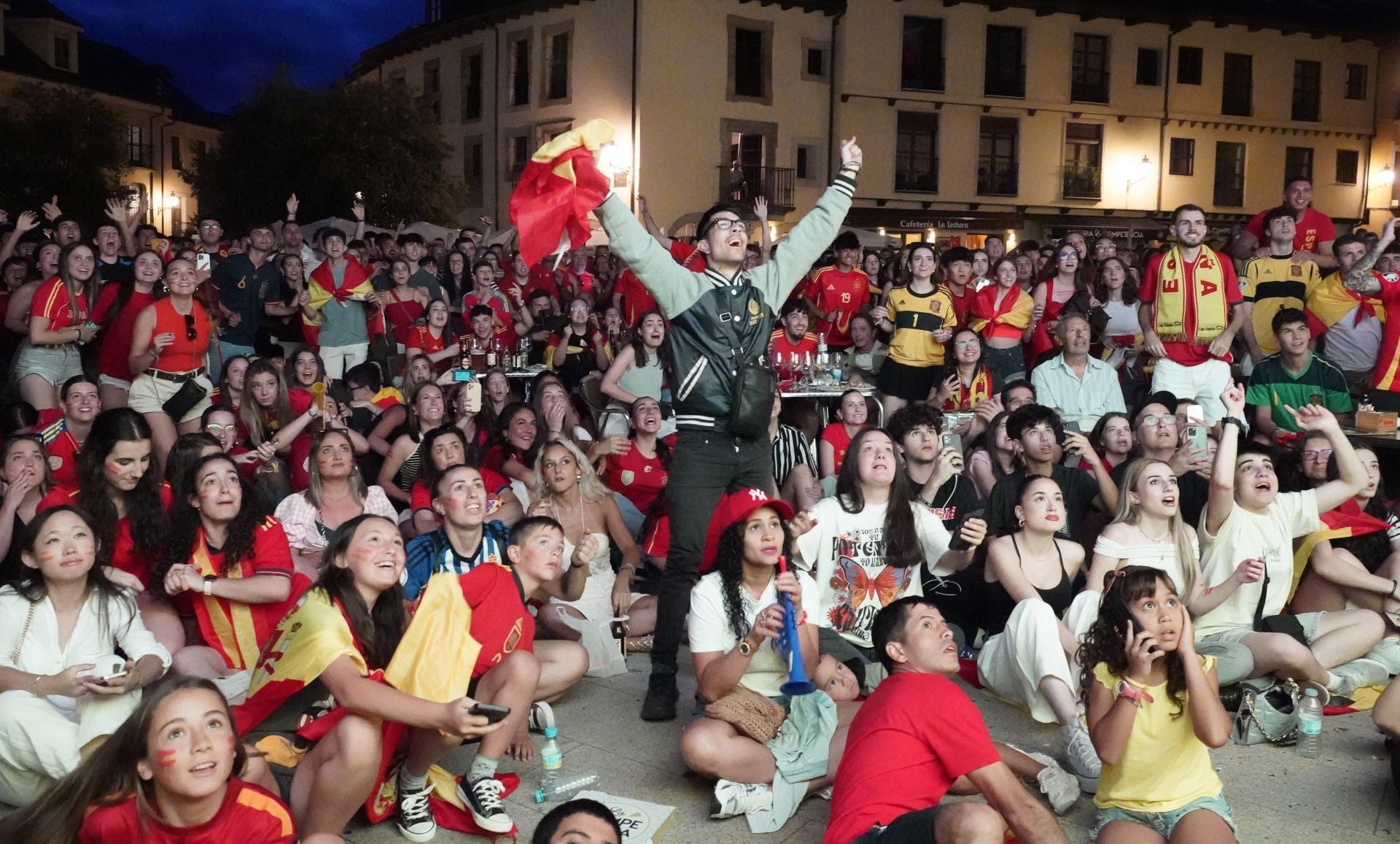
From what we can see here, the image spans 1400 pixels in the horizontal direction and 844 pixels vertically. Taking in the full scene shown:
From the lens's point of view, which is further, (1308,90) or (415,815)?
(1308,90)

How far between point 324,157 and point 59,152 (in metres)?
6.47

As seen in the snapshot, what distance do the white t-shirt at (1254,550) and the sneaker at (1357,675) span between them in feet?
1.16

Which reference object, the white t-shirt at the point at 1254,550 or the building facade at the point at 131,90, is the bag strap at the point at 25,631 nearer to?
the white t-shirt at the point at 1254,550

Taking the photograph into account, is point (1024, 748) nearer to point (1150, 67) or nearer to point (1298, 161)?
point (1150, 67)

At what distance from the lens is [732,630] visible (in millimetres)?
4320

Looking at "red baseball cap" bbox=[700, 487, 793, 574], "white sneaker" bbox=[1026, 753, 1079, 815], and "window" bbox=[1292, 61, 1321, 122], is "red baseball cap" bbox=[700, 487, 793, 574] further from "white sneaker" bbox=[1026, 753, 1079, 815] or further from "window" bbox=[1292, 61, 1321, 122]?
"window" bbox=[1292, 61, 1321, 122]

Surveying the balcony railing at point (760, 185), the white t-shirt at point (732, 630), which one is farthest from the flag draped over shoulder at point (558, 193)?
the balcony railing at point (760, 185)

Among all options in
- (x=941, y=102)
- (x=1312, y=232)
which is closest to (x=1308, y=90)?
(x=941, y=102)

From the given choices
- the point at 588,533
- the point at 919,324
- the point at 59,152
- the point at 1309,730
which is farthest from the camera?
the point at 59,152

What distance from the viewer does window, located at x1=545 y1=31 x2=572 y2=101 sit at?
26922 millimetres

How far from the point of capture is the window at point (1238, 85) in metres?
29.8

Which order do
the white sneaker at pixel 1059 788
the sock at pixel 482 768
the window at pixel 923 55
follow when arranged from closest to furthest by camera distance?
the sock at pixel 482 768
the white sneaker at pixel 1059 788
the window at pixel 923 55

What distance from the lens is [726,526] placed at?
437cm

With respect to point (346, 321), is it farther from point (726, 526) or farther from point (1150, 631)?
point (1150, 631)
